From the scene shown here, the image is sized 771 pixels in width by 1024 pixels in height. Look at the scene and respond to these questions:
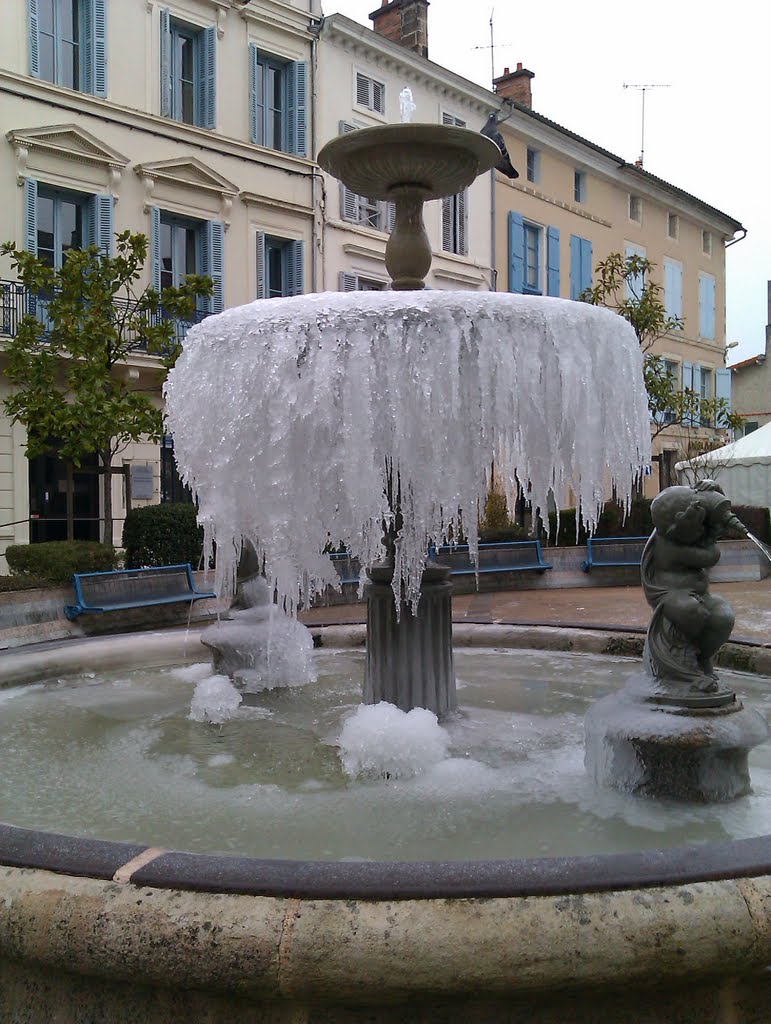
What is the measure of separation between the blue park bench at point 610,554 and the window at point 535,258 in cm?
1221

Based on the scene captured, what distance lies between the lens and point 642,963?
1.87 metres

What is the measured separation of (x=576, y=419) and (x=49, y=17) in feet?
53.6

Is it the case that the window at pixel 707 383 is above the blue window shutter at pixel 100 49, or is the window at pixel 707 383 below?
below

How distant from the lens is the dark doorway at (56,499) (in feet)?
53.7

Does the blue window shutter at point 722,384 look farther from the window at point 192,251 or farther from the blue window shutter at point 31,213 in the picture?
the blue window shutter at point 31,213

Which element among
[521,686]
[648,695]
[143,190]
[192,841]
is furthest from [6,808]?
[143,190]

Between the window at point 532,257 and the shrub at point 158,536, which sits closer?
the shrub at point 158,536

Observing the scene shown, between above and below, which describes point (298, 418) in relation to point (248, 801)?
above

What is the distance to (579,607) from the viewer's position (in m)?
11.4

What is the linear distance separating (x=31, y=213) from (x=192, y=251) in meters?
3.67

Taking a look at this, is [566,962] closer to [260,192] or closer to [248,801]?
[248,801]

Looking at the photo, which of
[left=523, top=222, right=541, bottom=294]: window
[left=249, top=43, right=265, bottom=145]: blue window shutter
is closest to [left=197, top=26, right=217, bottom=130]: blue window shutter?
[left=249, top=43, right=265, bottom=145]: blue window shutter

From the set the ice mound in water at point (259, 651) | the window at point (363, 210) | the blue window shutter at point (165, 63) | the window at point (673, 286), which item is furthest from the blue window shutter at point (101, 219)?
the window at point (673, 286)

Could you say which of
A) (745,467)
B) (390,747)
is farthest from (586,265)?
(390,747)
